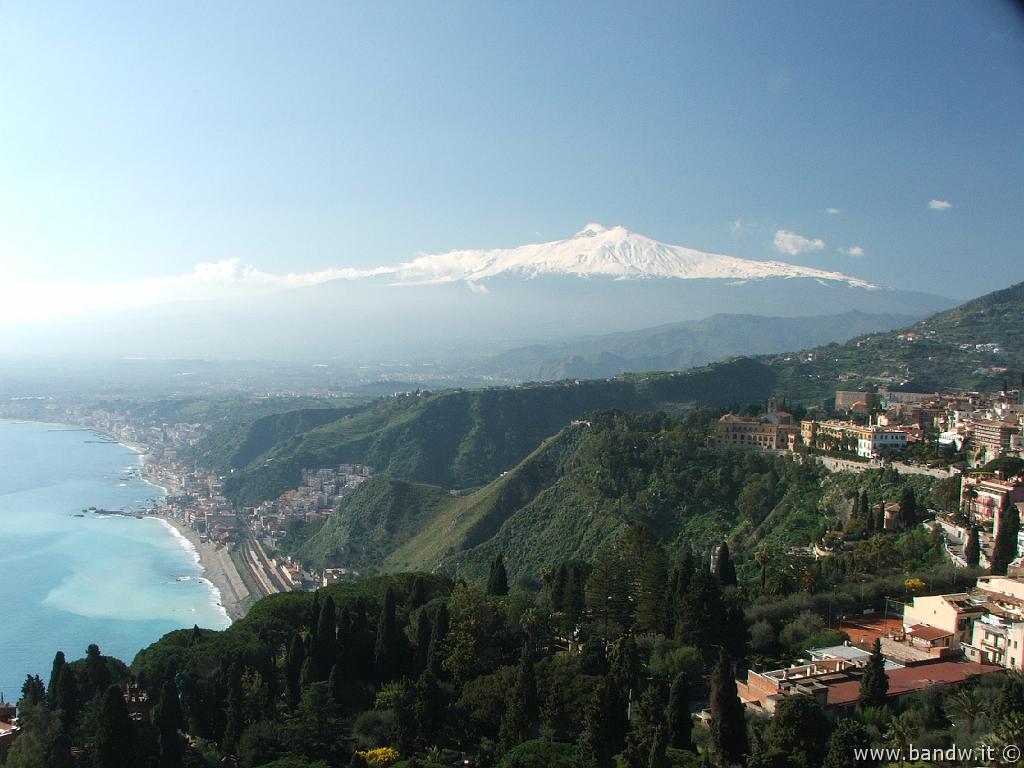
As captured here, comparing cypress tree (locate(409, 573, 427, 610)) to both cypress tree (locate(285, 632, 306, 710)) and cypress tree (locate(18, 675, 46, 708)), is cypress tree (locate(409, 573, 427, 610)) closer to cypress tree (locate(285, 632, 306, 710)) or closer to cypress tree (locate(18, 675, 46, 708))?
cypress tree (locate(285, 632, 306, 710))

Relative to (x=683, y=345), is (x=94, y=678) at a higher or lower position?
lower

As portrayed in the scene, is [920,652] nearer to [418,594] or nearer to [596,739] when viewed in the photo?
[596,739]

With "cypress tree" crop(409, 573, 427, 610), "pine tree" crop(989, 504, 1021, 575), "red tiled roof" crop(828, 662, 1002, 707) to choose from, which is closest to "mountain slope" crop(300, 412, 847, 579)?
"pine tree" crop(989, 504, 1021, 575)

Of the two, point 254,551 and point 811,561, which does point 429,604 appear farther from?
point 254,551

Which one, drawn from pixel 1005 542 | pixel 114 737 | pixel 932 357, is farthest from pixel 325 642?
pixel 932 357

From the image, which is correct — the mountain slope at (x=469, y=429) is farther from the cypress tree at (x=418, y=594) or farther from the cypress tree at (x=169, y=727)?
the cypress tree at (x=169, y=727)

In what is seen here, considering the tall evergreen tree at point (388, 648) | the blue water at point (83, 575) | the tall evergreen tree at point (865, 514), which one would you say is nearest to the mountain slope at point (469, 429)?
the blue water at point (83, 575)
